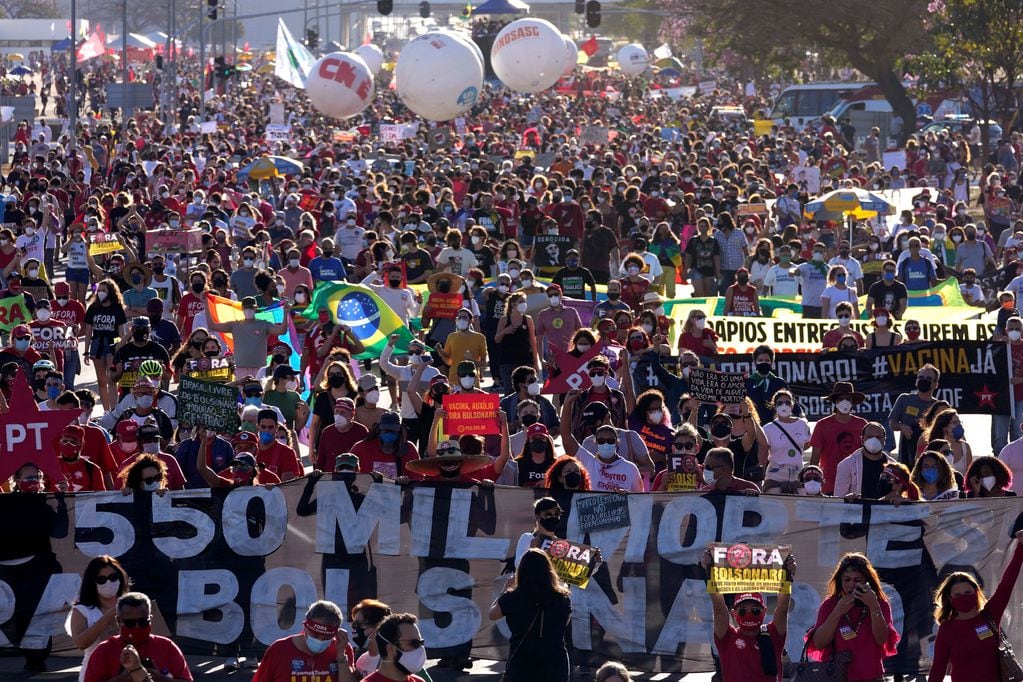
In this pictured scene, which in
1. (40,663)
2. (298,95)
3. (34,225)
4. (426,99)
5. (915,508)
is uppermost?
(298,95)

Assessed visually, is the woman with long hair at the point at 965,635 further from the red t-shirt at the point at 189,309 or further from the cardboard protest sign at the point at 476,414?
the red t-shirt at the point at 189,309

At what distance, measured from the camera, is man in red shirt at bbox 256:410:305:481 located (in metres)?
11.9

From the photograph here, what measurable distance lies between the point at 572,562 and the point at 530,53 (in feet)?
127

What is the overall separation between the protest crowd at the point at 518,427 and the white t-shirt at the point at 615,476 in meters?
0.02

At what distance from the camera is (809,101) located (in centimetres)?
5781

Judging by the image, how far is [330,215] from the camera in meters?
25.7

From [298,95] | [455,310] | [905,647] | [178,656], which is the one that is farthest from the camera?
[298,95]

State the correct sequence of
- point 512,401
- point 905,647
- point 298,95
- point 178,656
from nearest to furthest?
point 178,656, point 905,647, point 512,401, point 298,95

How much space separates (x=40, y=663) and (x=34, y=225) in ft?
49.5

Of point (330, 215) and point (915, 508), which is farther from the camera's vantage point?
point (330, 215)

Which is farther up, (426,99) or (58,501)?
→ (426,99)

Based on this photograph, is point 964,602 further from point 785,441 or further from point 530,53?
point 530,53

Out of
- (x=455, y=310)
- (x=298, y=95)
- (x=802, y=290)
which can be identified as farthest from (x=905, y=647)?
(x=298, y=95)

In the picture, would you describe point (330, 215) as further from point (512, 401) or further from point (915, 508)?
point (915, 508)
